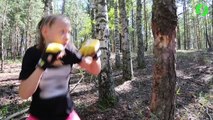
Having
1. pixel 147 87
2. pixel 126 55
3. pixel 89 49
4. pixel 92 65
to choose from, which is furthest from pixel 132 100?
pixel 89 49

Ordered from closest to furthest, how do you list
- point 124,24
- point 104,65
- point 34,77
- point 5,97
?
point 34,77, point 104,65, point 5,97, point 124,24

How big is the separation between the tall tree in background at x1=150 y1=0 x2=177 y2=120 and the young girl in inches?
125

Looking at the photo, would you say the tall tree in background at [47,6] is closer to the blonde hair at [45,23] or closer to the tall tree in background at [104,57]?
the tall tree in background at [104,57]

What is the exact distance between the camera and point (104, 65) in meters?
8.96

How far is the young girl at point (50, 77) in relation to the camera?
2.65 meters

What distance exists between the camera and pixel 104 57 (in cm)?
889

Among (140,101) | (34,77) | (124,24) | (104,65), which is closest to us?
(34,77)

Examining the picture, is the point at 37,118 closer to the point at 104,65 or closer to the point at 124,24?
the point at 104,65

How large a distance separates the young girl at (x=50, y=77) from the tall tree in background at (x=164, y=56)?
3185mm

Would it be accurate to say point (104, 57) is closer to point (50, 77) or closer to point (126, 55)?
point (126, 55)

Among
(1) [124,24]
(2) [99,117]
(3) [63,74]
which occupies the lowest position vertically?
(2) [99,117]

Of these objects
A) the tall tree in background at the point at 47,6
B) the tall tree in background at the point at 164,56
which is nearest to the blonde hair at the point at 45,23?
the tall tree in background at the point at 164,56

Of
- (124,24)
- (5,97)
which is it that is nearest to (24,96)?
(5,97)

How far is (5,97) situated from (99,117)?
165 inches
